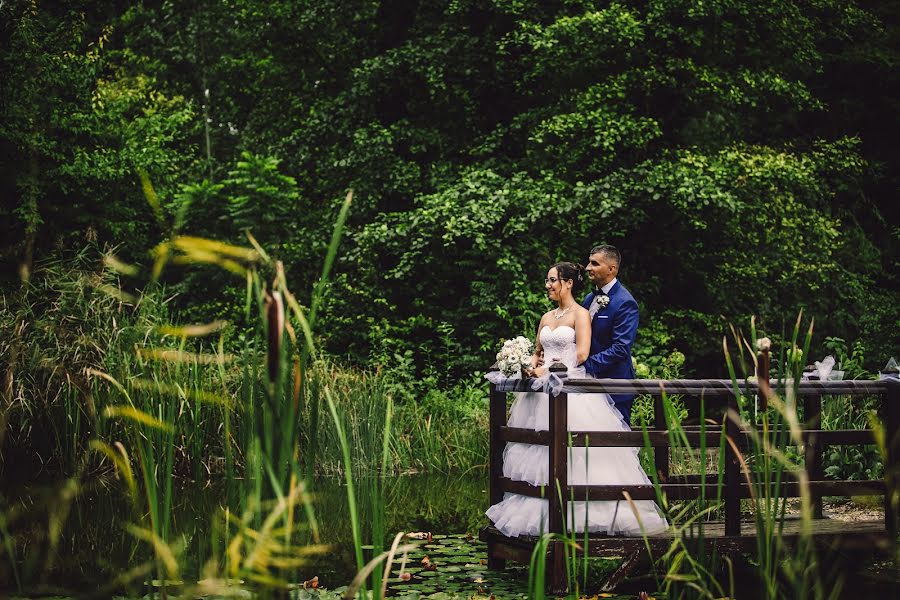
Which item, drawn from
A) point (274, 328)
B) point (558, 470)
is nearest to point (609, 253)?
point (558, 470)

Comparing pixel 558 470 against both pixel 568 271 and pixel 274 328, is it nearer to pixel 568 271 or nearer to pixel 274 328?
pixel 568 271

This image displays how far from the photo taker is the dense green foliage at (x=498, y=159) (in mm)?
15117

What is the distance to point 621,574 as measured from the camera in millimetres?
5508

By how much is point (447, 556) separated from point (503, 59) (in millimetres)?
12110

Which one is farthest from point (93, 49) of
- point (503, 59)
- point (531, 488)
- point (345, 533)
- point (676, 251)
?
point (531, 488)

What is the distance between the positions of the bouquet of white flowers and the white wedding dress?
20cm

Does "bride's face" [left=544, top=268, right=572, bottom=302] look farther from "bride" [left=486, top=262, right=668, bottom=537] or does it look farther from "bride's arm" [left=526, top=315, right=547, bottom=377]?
"bride's arm" [left=526, top=315, right=547, bottom=377]

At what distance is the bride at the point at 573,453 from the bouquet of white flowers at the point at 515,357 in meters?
0.06

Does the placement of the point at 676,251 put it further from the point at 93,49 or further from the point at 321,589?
the point at 321,589

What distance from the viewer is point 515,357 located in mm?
6000

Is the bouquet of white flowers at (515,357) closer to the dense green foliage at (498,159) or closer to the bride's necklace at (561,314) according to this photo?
the bride's necklace at (561,314)

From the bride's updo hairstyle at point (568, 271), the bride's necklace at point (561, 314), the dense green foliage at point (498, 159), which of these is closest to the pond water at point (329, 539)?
the bride's necklace at point (561, 314)

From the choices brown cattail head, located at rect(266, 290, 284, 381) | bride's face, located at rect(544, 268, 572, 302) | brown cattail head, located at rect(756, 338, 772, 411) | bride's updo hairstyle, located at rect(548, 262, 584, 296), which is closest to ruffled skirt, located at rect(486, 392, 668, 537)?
bride's face, located at rect(544, 268, 572, 302)

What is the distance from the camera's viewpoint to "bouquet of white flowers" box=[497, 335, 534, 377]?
5997mm
